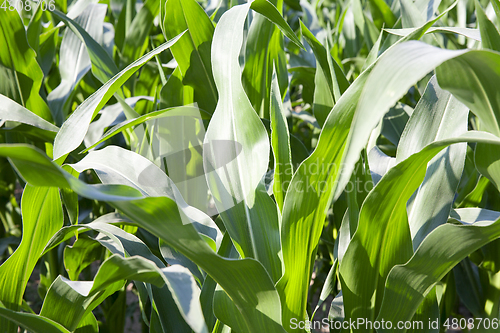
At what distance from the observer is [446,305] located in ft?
2.76

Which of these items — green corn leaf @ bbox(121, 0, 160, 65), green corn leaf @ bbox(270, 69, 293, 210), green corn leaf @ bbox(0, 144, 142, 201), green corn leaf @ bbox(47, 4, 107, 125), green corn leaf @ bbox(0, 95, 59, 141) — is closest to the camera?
green corn leaf @ bbox(0, 144, 142, 201)

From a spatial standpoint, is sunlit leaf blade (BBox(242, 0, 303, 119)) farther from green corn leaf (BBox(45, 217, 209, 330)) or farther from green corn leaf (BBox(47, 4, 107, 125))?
green corn leaf (BBox(47, 4, 107, 125))

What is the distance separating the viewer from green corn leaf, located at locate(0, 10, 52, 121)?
0.75m

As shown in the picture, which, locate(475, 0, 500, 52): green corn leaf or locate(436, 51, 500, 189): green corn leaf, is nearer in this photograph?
locate(436, 51, 500, 189): green corn leaf

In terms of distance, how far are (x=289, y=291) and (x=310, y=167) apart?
141 millimetres

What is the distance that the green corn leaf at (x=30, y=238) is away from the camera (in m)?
0.52

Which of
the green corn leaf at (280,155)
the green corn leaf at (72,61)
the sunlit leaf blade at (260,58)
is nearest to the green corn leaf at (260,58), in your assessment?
the sunlit leaf blade at (260,58)

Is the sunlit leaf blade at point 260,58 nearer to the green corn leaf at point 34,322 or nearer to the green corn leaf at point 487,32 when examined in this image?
the green corn leaf at point 487,32

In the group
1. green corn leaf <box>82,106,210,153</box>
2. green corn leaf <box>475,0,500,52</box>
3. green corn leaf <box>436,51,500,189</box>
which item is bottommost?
green corn leaf <box>82,106,210,153</box>

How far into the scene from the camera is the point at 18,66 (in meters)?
0.77

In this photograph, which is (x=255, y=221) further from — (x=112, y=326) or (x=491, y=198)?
(x=112, y=326)

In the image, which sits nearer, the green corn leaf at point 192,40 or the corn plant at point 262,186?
the corn plant at point 262,186

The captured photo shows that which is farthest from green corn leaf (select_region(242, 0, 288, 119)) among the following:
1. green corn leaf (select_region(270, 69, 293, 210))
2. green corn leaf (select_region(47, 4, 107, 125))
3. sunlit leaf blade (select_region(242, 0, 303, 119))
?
green corn leaf (select_region(47, 4, 107, 125))

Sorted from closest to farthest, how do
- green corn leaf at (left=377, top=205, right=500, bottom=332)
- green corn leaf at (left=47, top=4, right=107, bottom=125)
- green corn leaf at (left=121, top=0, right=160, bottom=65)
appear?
green corn leaf at (left=377, top=205, right=500, bottom=332), green corn leaf at (left=47, top=4, right=107, bottom=125), green corn leaf at (left=121, top=0, right=160, bottom=65)
